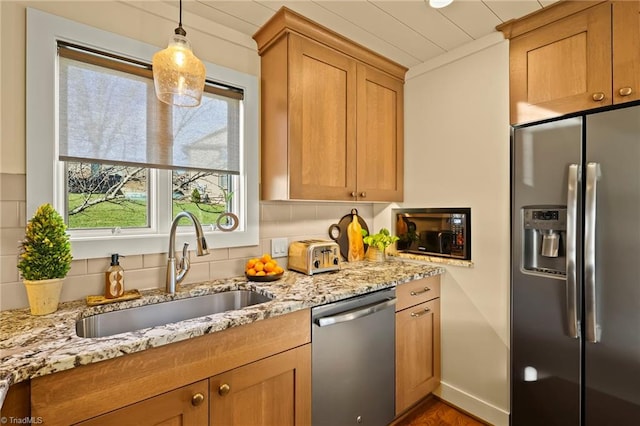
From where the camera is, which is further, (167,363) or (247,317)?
(247,317)

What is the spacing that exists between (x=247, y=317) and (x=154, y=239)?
Answer: 73 cm

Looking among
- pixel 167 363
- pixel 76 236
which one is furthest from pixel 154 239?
pixel 167 363

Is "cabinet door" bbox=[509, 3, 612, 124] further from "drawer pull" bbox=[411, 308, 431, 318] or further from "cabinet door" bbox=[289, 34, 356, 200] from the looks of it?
"drawer pull" bbox=[411, 308, 431, 318]

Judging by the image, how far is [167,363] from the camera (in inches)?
40.8

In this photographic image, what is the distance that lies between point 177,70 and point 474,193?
1.80m

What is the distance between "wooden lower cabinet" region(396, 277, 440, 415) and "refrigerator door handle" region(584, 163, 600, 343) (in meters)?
0.81

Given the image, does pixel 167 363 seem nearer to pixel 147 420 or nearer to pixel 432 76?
pixel 147 420

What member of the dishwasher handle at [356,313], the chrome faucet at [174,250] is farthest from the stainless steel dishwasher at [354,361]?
the chrome faucet at [174,250]

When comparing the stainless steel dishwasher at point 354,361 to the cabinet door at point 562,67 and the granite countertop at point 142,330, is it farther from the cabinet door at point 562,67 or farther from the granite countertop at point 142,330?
the cabinet door at point 562,67

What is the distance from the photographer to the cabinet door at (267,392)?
1.15 m

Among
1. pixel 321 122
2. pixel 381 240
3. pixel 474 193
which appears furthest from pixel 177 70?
pixel 474 193

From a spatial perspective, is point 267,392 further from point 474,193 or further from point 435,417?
point 474,193

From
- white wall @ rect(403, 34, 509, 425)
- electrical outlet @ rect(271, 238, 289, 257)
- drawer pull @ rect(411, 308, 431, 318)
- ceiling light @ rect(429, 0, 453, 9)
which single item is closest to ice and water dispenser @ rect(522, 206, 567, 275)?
white wall @ rect(403, 34, 509, 425)

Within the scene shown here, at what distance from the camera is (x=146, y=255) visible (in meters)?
1.55
